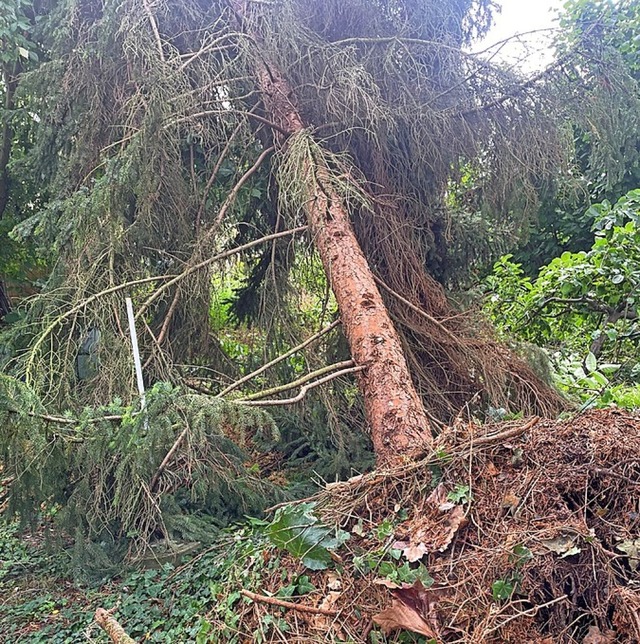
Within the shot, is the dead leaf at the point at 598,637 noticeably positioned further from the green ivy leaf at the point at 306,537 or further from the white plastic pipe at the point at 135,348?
the white plastic pipe at the point at 135,348

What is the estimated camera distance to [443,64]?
375 cm

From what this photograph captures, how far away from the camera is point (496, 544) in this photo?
165 cm

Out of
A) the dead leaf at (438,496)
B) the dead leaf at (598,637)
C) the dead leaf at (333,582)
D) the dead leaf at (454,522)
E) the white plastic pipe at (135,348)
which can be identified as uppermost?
the white plastic pipe at (135,348)

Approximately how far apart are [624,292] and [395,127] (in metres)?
2.29

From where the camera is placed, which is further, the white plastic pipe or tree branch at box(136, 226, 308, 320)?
tree branch at box(136, 226, 308, 320)

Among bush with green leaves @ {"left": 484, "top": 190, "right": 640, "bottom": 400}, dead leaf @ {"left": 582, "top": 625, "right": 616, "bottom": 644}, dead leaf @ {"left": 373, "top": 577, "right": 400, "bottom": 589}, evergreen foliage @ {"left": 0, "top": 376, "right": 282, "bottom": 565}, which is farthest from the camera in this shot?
bush with green leaves @ {"left": 484, "top": 190, "right": 640, "bottom": 400}

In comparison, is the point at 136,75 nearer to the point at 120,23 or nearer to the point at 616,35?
the point at 120,23

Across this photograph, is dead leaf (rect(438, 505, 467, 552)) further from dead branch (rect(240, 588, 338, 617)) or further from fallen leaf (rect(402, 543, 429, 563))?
dead branch (rect(240, 588, 338, 617))

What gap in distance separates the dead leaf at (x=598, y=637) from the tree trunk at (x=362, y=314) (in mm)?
873

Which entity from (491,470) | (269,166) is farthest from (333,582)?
(269,166)

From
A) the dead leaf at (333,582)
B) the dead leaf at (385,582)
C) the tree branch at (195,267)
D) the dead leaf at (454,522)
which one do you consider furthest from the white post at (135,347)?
the dead leaf at (454,522)

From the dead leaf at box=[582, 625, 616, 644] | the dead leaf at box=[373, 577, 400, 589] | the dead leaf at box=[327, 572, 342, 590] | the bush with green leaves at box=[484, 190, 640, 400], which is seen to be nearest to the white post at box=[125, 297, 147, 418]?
the dead leaf at box=[327, 572, 342, 590]

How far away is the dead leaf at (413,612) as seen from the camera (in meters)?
1.55

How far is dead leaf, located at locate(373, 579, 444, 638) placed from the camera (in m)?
1.55
